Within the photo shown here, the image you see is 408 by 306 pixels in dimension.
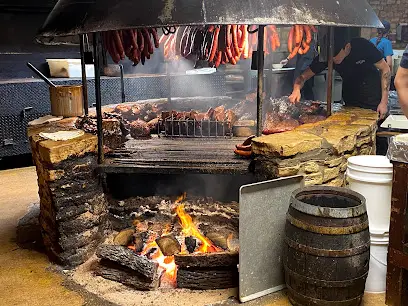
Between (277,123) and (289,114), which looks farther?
(289,114)

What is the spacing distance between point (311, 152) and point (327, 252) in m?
1.18

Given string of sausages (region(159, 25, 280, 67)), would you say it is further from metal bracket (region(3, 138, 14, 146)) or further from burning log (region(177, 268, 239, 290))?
metal bracket (region(3, 138, 14, 146))

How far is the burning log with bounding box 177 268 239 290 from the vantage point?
163 inches

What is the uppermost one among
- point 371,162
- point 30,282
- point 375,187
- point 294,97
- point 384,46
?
point 384,46

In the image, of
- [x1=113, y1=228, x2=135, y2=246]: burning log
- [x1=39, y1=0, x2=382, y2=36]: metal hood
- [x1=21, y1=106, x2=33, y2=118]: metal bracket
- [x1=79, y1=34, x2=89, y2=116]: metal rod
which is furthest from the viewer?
[x1=21, y1=106, x2=33, y2=118]: metal bracket

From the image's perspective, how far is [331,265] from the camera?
11.3 feet

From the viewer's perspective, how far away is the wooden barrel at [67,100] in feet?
19.0

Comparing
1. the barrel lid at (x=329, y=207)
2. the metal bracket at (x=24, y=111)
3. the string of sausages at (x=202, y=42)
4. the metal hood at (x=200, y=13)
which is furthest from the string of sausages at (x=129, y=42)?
the metal bracket at (x=24, y=111)

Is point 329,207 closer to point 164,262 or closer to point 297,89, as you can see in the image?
point 164,262

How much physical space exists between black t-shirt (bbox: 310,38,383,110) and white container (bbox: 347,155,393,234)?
310 centimetres

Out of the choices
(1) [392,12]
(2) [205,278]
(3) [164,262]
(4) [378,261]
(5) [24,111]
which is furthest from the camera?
(1) [392,12]

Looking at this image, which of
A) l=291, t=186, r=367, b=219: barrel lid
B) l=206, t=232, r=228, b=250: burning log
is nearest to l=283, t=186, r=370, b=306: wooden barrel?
l=291, t=186, r=367, b=219: barrel lid

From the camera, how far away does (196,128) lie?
18.6 ft

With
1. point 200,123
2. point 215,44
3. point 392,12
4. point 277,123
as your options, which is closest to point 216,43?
point 215,44
